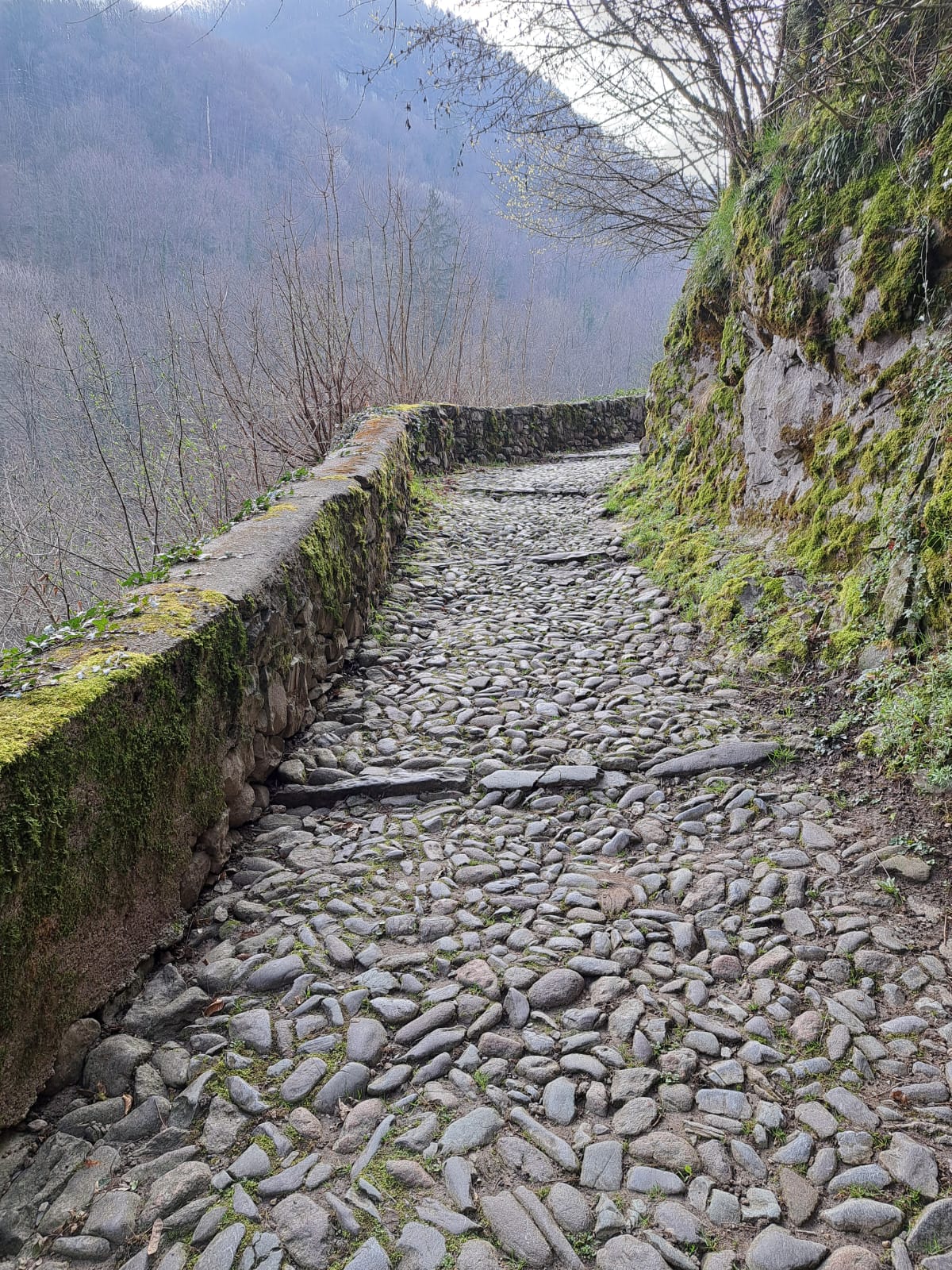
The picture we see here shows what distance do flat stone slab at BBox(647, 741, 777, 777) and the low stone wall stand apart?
1.97m

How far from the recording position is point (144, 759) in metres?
2.44

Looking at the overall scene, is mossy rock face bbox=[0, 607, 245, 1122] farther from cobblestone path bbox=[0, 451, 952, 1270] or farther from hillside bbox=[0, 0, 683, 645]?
Answer: hillside bbox=[0, 0, 683, 645]

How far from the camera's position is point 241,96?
67.6 meters

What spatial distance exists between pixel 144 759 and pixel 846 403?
172 inches

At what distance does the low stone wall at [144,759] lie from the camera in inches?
74.7

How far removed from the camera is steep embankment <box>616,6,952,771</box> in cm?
339

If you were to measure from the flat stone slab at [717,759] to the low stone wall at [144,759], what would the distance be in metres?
1.97

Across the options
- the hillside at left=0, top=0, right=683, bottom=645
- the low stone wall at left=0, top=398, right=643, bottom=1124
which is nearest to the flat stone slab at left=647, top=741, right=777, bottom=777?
the low stone wall at left=0, top=398, right=643, bottom=1124

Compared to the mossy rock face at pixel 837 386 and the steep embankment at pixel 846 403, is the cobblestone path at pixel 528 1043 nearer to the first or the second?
the steep embankment at pixel 846 403

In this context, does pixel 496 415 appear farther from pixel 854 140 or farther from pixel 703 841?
pixel 703 841

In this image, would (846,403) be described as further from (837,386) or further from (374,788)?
(374,788)

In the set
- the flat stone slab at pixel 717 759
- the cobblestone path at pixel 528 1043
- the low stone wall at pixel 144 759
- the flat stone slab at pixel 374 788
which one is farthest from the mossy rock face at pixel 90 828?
the flat stone slab at pixel 717 759

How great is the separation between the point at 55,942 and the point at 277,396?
977cm

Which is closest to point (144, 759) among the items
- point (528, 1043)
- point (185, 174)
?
point (528, 1043)
